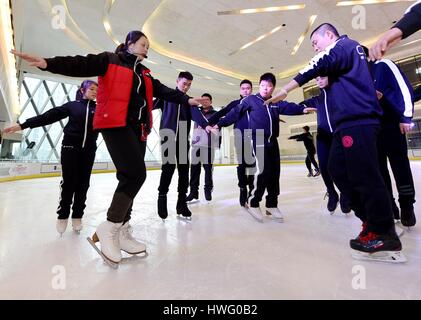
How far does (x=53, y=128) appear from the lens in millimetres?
13328

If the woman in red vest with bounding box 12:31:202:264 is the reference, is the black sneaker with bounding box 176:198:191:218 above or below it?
below

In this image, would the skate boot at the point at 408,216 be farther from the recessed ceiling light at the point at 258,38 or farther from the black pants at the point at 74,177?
the recessed ceiling light at the point at 258,38

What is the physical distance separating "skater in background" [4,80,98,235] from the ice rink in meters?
0.18

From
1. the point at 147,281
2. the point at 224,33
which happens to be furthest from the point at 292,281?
the point at 224,33

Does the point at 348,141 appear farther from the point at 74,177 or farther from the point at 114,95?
the point at 74,177

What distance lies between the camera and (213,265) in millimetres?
1083

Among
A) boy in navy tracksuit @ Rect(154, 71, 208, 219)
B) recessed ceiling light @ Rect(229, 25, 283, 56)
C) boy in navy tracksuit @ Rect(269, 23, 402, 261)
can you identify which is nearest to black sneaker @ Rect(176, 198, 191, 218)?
boy in navy tracksuit @ Rect(154, 71, 208, 219)

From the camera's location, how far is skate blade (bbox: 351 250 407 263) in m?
1.05

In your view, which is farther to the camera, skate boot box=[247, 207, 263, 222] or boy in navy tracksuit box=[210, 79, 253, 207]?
boy in navy tracksuit box=[210, 79, 253, 207]

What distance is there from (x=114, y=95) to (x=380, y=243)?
5.01 ft

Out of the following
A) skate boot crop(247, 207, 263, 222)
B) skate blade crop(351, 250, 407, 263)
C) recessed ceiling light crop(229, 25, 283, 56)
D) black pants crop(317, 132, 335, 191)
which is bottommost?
skate boot crop(247, 207, 263, 222)

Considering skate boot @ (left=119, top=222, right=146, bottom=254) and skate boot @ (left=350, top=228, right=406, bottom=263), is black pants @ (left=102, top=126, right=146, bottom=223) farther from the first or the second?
skate boot @ (left=350, top=228, right=406, bottom=263)

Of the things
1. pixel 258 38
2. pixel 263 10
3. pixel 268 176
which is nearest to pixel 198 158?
pixel 268 176

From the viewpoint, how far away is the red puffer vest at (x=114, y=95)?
1136 mm
